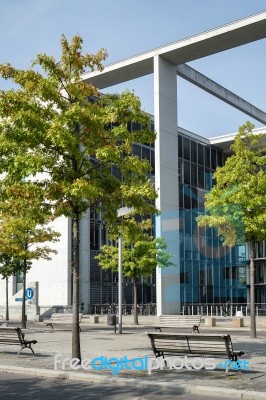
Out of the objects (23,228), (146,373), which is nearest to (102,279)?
(23,228)

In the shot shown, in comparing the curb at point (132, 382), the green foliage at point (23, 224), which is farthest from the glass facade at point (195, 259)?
the curb at point (132, 382)

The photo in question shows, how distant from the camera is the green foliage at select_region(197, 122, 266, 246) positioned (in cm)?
2666

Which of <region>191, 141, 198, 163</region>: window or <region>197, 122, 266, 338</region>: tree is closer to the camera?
<region>197, 122, 266, 338</region>: tree

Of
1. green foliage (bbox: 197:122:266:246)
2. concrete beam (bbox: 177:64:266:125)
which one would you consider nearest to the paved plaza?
green foliage (bbox: 197:122:266:246)

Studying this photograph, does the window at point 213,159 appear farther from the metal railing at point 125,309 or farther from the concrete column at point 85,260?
the metal railing at point 125,309

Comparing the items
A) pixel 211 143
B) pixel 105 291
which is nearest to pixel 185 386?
pixel 105 291

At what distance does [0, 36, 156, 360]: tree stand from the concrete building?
91.1 feet

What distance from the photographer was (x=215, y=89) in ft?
182

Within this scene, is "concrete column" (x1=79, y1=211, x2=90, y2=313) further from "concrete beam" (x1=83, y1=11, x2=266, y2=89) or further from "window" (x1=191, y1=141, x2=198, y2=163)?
"window" (x1=191, y1=141, x2=198, y2=163)

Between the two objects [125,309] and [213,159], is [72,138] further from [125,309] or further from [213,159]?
[213,159]

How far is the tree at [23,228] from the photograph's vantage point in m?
16.5

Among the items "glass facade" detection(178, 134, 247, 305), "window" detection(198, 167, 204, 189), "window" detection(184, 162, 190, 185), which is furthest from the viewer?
"window" detection(198, 167, 204, 189)

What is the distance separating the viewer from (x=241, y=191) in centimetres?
2659

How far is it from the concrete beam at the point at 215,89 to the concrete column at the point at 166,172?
3.31 meters
